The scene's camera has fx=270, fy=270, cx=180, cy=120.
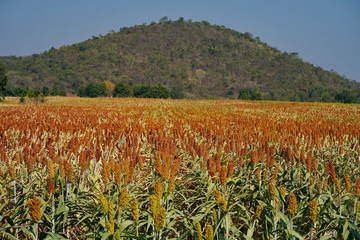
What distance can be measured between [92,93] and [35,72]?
168 ft

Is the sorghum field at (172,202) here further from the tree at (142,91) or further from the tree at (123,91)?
the tree at (123,91)

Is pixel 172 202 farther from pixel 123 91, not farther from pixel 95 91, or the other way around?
pixel 95 91

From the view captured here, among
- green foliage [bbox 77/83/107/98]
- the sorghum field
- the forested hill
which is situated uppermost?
the forested hill

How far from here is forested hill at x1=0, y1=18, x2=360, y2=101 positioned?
106m

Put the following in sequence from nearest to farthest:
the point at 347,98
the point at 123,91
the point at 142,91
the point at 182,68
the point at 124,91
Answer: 1. the point at 347,98
2. the point at 124,91
3. the point at 123,91
4. the point at 142,91
5. the point at 182,68

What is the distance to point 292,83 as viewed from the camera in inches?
4461

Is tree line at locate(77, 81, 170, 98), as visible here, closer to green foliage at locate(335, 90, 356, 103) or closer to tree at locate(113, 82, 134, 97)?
tree at locate(113, 82, 134, 97)

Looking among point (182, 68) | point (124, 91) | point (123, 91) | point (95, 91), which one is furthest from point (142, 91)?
point (182, 68)

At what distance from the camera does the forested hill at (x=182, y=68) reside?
10562cm

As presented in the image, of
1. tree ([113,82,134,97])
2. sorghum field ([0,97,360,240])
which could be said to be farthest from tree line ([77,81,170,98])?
sorghum field ([0,97,360,240])

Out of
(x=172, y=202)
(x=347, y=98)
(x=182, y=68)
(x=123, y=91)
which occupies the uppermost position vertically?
(x=182, y=68)

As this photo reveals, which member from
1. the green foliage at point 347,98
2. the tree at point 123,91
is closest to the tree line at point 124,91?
the tree at point 123,91

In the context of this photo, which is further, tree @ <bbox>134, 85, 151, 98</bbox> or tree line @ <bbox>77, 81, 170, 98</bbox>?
tree @ <bbox>134, 85, 151, 98</bbox>

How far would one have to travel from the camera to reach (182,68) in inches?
5079
